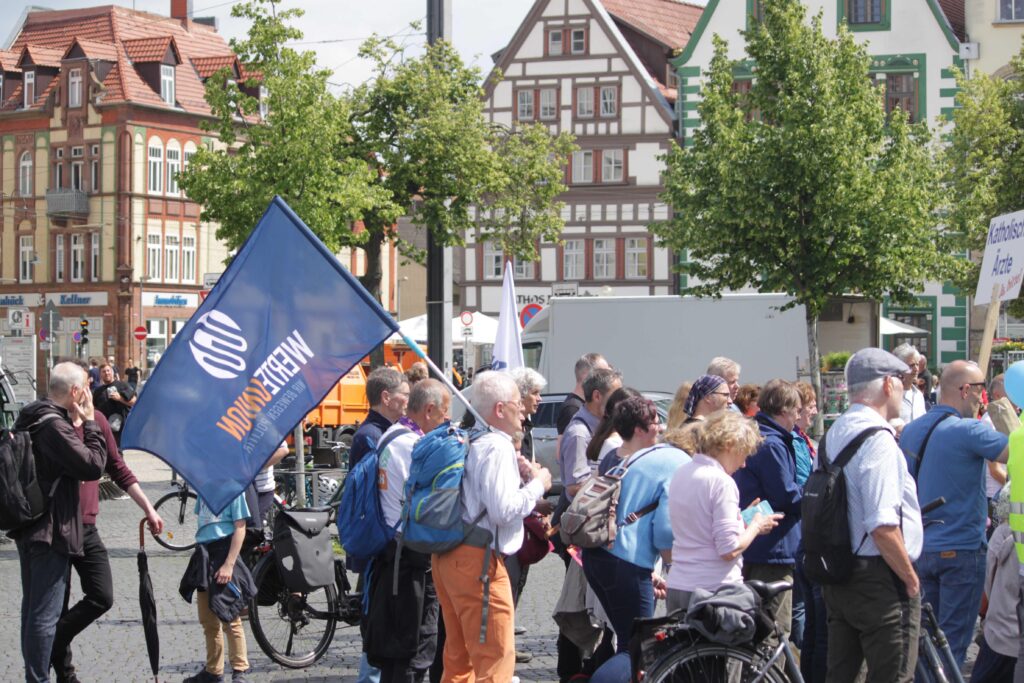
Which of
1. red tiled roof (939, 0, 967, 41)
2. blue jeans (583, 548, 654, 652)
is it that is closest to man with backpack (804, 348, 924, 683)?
blue jeans (583, 548, 654, 652)

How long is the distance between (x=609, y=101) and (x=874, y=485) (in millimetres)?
43925

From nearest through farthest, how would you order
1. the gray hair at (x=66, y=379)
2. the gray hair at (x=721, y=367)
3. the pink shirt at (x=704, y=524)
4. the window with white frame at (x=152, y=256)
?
the pink shirt at (x=704, y=524) < the gray hair at (x=66, y=379) < the gray hair at (x=721, y=367) < the window with white frame at (x=152, y=256)

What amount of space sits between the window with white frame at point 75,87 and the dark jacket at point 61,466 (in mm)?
56044

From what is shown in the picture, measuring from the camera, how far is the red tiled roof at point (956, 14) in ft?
152

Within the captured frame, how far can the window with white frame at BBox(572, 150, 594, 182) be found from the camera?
49250 mm

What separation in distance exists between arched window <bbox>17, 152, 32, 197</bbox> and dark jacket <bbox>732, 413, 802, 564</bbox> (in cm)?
5983

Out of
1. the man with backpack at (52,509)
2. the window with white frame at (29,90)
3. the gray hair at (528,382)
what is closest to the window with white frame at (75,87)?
the window with white frame at (29,90)

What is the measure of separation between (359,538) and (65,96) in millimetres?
57902

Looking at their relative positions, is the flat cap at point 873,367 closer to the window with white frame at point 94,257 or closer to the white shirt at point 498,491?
the white shirt at point 498,491

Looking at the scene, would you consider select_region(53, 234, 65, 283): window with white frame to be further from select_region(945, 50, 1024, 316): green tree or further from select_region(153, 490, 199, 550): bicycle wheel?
select_region(153, 490, 199, 550): bicycle wheel

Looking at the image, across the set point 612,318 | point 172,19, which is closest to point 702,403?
point 612,318

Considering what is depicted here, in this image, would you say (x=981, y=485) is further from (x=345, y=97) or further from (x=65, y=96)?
(x=65, y=96)

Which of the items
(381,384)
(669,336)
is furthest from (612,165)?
(381,384)

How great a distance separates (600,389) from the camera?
9.02m
